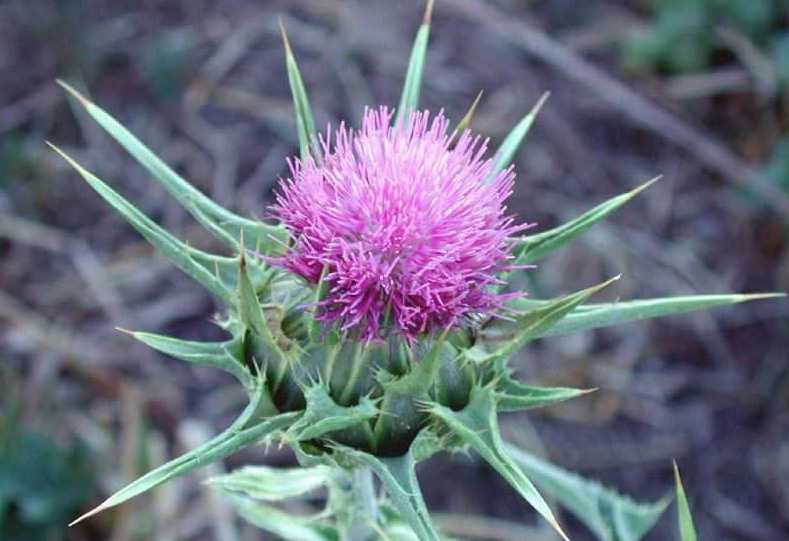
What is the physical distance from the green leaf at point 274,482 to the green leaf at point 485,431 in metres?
0.43

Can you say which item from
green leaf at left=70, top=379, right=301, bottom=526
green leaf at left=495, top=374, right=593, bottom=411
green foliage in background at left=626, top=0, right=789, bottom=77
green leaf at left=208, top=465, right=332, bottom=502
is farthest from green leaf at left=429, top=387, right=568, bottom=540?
green foliage in background at left=626, top=0, right=789, bottom=77

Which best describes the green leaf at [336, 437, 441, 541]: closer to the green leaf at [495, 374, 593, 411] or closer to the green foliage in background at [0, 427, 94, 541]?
the green leaf at [495, 374, 593, 411]

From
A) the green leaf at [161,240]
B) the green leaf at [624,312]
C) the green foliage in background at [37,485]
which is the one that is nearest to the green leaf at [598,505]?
the green leaf at [624,312]

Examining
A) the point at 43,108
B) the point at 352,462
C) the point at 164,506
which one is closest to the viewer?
the point at 352,462

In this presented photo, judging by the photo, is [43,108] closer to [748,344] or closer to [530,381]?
[530,381]

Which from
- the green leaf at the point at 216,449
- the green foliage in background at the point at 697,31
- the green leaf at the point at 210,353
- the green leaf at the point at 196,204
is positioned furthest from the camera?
the green foliage in background at the point at 697,31

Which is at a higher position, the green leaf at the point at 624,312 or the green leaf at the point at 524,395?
the green leaf at the point at 624,312

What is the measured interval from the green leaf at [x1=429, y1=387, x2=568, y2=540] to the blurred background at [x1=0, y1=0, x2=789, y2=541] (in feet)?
5.85

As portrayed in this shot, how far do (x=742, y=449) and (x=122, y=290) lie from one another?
249cm

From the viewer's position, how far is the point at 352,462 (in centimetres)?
183

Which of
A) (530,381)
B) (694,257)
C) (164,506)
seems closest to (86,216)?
(164,506)

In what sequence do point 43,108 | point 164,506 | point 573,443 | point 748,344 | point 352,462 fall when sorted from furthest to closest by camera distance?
point 43,108
point 748,344
point 573,443
point 164,506
point 352,462

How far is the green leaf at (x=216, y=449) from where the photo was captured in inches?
61.7

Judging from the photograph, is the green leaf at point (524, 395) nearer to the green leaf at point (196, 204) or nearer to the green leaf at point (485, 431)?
the green leaf at point (485, 431)
